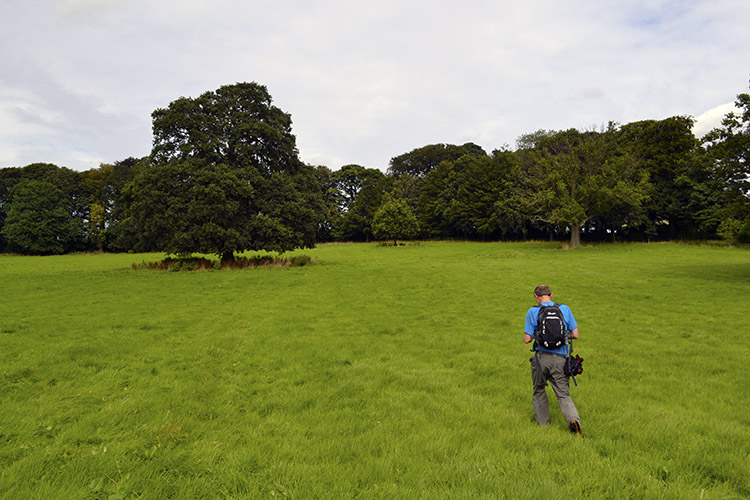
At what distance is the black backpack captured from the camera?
5.44m

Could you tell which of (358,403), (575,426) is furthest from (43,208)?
(575,426)

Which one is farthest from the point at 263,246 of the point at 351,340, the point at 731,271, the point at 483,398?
the point at 731,271

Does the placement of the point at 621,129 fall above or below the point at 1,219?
above

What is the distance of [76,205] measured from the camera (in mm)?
66125

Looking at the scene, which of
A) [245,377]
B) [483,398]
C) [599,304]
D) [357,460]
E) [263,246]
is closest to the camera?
[357,460]

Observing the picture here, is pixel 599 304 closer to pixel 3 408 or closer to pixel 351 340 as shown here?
pixel 351 340

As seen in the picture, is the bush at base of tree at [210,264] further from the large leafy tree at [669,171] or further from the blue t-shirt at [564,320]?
the large leafy tree at [669,171]

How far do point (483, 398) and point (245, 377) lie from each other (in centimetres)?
502

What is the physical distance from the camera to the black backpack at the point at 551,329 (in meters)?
5.44

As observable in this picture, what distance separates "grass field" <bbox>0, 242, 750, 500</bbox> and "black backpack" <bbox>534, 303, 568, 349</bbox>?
4.28 ft

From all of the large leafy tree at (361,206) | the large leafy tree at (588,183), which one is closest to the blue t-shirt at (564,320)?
the large leafy tree at (588,183)

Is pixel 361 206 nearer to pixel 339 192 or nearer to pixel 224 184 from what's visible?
pixel 339 192

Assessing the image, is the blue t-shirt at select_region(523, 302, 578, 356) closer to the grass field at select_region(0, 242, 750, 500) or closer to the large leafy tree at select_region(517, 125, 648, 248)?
the grass field at select_region(0, 242, 750, 500)

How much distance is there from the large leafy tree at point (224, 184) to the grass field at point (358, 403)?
11595 millimetres
